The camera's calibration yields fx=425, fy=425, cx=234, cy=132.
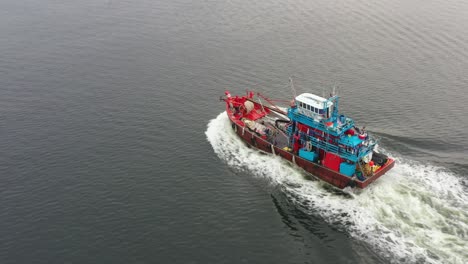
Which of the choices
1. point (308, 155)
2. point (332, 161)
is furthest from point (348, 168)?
point (308, 155)

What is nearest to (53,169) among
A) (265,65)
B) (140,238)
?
(140,238)

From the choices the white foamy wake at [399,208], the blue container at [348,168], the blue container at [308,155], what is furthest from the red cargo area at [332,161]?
the white foamy wake at [399,208]

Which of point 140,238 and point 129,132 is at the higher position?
point 129,132

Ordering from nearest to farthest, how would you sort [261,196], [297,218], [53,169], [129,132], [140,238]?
[140,238] → [297,218] → [261,196] → [53,169] → [129,132]

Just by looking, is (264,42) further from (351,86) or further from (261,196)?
(261,196)

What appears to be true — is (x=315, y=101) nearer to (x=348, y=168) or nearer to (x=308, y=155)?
(x=308, y=155)

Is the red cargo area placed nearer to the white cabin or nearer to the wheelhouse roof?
the white cabin

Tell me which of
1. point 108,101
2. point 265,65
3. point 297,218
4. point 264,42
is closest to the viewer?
point 297,218

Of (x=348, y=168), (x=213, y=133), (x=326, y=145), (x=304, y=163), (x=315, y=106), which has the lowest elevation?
(x=304, y=163)
